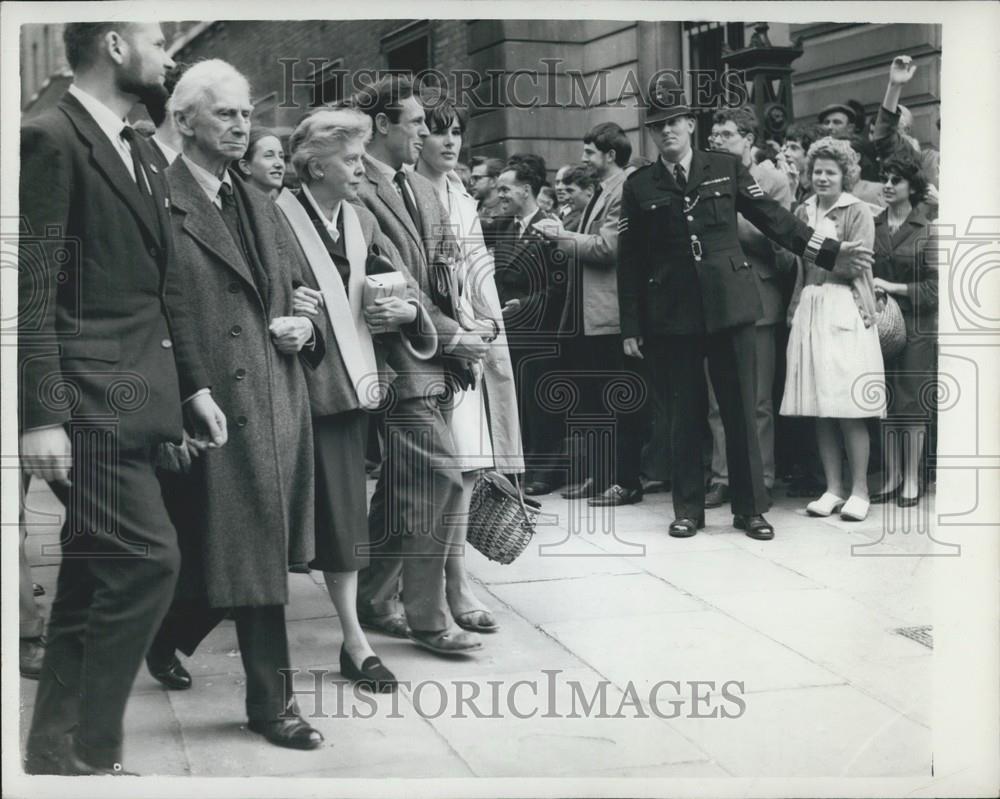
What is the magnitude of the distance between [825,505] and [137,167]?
12.0 ft

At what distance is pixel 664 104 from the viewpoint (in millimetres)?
5602

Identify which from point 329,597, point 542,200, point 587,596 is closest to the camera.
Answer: point 329,597

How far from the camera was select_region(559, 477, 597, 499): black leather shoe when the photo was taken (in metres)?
5.53

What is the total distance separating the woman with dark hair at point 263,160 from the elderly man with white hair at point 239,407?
607mm

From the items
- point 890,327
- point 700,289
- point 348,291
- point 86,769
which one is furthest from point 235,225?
point 890,327

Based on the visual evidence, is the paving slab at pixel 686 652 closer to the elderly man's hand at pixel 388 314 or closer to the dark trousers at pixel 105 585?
the elderly man's hand at pixel 388 314

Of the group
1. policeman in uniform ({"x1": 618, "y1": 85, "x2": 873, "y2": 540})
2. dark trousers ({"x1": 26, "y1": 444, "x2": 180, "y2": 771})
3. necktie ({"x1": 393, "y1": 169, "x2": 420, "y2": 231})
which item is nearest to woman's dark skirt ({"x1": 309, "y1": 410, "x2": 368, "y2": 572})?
dark trousers ({"x1": 26, "y1": 444, "x2": 180, "y2": 771})

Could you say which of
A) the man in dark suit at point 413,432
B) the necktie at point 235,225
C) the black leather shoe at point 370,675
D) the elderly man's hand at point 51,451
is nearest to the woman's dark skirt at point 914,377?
the man in dark suit at point 413,432

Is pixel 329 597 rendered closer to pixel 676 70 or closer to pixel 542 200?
pixel 676 70

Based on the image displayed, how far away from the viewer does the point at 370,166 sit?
516 cm

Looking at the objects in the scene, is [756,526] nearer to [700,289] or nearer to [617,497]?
[617,497]

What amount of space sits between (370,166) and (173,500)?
60.0 inches

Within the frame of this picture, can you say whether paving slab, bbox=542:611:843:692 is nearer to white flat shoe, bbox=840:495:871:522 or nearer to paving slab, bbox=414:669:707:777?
paving slab, bbox=414:669:707:777

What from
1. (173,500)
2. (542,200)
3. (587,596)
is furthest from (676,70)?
(542,200)
